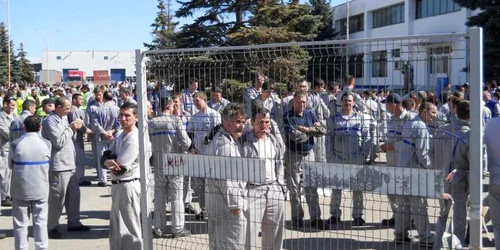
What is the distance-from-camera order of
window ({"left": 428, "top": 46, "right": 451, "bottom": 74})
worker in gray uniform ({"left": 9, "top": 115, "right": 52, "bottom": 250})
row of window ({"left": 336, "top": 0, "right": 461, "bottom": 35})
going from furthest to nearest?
1. row of window ({"left": 336, "top": 0, "right": 461, "bottom": 35})
2. worker in gray uniform ({"left": 9, "top": 115, "right": 52, "bottom": 250})
3. window ({"left": 428, "top": 46, "right": 451, "bottom": 74})

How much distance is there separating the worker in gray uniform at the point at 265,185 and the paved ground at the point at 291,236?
0.46 metres

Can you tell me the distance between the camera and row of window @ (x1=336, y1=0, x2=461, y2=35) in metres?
36.2

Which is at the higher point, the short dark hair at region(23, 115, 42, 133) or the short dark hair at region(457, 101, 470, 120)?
the short dark hair at region(457, 101, 470, 120)

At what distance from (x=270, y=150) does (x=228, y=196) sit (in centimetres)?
60

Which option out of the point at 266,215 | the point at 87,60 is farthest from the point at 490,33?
the point at 87,60

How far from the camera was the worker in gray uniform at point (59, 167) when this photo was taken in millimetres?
7512

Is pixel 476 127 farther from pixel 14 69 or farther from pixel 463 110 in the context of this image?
pixel 14 69

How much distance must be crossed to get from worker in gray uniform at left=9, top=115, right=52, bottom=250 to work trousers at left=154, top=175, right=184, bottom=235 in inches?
52.9

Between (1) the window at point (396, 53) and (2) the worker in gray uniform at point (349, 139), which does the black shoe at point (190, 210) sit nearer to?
(2) the worker in gray uniform at point (349, 139)

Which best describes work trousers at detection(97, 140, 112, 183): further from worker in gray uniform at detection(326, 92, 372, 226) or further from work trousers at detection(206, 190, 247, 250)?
worker in gray uniform at detection(326, 92, 372, 226)

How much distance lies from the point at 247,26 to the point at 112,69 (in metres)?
76.0

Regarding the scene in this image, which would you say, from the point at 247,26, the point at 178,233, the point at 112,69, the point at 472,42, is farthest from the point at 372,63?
the point at 112,69

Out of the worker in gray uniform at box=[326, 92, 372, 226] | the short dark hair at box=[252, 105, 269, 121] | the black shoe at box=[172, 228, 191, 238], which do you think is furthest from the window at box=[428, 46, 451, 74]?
the black shoe at box=[172, 228, 191, 238]

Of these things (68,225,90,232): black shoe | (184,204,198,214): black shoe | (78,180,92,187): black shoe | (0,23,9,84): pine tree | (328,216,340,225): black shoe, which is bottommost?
(68,225,90,232): black shoe
